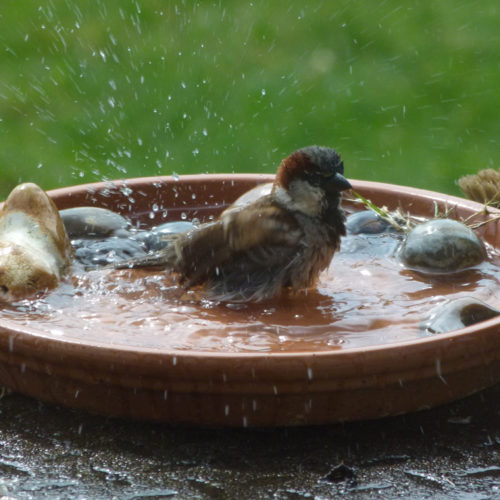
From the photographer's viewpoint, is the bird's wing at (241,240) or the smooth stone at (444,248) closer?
the bird's wing at (241,240)

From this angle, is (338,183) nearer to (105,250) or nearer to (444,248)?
(444,248)

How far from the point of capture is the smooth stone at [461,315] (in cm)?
248

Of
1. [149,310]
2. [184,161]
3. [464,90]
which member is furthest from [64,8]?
[149,310]

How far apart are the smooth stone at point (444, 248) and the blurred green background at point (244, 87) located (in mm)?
2136

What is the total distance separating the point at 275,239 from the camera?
2986 mm

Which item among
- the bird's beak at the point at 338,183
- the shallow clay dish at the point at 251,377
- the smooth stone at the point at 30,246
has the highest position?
the bird's beak at the point at 338,183

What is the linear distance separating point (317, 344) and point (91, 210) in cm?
141

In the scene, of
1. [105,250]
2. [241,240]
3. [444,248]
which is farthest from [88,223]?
[444,248]

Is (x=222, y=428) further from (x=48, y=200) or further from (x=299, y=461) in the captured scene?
(x=48, y=200)

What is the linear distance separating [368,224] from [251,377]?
1.68m

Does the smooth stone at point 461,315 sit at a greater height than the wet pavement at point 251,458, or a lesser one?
greater

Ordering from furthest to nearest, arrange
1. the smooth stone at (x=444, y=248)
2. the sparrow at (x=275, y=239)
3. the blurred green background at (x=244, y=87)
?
the blurred green background at (x=244, y=87) → the smooth stone at (x=444, y=248) → the sparrow at (x=275, y=239)

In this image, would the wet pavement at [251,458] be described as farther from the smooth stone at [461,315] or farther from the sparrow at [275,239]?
the sparrow at [275,239]

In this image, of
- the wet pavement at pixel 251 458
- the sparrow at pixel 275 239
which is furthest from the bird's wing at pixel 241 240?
the wet pavement at pixel 251 458
